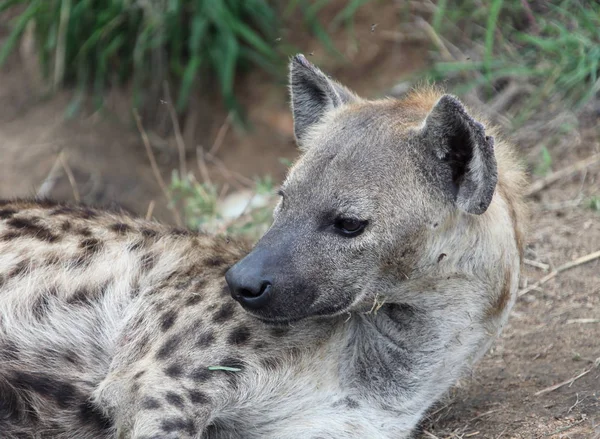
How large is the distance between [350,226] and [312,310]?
0.29 m

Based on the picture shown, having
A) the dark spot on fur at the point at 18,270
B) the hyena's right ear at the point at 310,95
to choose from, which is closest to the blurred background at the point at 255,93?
the hyena's right ear at the point at 310,95

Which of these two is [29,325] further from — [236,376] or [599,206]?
[599,206]

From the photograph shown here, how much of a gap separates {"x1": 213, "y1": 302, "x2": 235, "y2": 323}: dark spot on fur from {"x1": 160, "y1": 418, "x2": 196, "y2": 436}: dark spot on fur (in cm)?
36

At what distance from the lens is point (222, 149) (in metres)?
6.79

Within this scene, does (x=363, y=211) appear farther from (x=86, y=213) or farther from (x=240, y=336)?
(x=86, y=213)

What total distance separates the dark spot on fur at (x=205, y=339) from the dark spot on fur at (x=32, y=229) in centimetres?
76

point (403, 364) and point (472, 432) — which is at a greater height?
point (403, 364)

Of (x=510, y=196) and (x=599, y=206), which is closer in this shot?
(x=510, y=196)

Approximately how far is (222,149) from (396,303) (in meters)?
3.98

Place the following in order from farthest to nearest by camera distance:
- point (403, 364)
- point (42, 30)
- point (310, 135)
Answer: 1. point (42, 30)
2. point (310, 135)
3. point (403, 364)

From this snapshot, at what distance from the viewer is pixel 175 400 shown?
2715 millimetres

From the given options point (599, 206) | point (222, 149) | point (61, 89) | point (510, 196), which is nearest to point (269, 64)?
point (222, 149)

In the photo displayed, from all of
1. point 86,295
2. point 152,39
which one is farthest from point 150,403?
point 152,39

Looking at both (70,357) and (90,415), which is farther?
(70,357)
